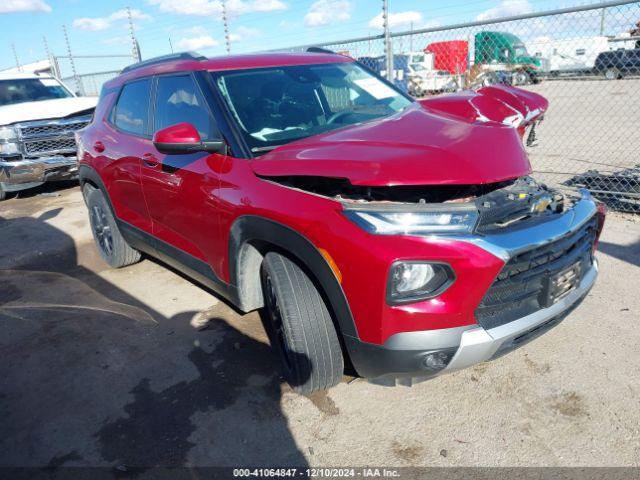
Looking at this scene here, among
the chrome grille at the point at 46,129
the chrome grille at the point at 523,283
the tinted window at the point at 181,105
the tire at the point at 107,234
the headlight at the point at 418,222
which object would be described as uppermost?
the tinted window at the point at 181,105

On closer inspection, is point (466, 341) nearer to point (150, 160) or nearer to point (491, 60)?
point (150, 160)

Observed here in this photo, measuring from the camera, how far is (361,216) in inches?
82.5

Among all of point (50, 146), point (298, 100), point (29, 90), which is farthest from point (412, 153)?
point (29, 90)

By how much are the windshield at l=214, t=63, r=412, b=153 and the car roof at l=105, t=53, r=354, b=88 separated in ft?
0.21

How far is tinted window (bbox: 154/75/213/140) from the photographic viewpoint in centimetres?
298

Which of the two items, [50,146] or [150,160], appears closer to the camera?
[150,160]

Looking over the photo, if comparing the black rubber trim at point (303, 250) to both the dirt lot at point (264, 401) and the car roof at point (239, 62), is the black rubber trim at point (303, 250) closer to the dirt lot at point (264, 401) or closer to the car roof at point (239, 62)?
the dirt lot at point (264, 401)

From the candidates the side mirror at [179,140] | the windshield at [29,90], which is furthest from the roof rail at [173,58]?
the windshield at [29,90]

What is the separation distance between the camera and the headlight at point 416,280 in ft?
6.60

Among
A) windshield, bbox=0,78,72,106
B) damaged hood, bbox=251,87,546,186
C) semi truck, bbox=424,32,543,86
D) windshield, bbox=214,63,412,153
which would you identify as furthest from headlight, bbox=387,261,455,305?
windshield, bbox=0,78,72,106

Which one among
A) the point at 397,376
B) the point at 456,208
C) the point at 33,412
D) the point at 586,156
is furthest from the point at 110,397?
the point at 586,156

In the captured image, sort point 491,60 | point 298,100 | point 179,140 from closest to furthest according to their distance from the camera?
point 179,140, point 298,100, point 491,60

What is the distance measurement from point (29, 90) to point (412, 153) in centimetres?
908

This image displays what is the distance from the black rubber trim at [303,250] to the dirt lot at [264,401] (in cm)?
63
